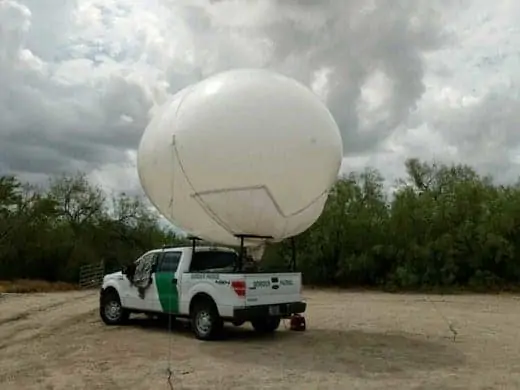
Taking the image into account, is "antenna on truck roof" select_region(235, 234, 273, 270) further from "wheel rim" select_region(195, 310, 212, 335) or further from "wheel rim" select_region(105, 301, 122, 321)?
"wheel rim" select_region(105, 301, 122, 321)

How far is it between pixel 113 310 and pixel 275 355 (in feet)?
17.6

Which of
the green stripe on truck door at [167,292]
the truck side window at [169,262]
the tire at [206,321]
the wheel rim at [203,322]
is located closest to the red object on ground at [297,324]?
the tire at [206,321]

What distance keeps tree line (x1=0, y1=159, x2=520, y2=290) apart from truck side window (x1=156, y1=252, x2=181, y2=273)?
13579 millimetres

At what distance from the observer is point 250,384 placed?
924 centimetres

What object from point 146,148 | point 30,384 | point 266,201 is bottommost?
point 30,384

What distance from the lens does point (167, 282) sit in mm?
13961

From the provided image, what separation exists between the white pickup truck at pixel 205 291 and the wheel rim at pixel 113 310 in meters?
0.03

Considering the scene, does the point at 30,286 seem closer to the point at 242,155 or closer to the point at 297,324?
the point at 297,324

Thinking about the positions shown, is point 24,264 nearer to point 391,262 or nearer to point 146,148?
point 391,262

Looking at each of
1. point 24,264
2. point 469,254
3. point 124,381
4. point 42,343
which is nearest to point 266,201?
point 124,381

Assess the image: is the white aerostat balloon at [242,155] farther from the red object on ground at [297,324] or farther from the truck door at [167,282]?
the red object on ground at [297,324]

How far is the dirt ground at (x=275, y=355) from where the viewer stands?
30.9ft

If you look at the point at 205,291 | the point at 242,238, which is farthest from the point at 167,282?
the point at 242,238

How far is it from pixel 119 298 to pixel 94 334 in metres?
1.23
